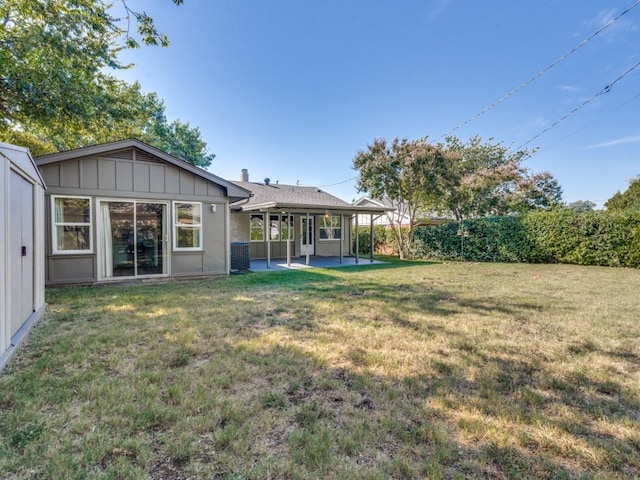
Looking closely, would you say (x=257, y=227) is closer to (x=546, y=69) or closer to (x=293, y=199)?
(x=293, y=199)

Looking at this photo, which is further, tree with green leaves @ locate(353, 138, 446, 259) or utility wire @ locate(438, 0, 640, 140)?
tree with green leaves @ locate(353, 138, 446, 259)

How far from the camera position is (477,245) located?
1478 cm

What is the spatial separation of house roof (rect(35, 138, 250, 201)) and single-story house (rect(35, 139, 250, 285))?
0.07 feet

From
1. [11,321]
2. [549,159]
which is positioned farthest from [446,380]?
[549,159]

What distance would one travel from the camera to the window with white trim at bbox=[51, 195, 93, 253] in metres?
7.35

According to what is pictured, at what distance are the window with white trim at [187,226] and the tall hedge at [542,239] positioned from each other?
11601 millimetres

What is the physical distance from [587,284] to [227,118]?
1651cm

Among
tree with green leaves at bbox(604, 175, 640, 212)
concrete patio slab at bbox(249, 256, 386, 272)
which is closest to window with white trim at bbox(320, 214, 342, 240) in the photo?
concrete patio slab at bbox(249, 256, 386, 272)

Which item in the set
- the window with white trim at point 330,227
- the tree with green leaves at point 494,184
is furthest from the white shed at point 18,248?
the tree with green leaves at point 494,184

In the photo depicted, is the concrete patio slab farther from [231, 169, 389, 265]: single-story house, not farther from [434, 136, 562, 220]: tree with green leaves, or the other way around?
[434, 136, 562, 220]: tree with green leaves

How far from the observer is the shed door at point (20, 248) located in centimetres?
363

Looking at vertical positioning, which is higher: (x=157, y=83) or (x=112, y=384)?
(x=157, y=83)

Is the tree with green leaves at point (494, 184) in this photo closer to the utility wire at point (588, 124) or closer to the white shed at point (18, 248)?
the utility wire at point (588, 124)

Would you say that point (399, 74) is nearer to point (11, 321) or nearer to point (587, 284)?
point (587, 284)
